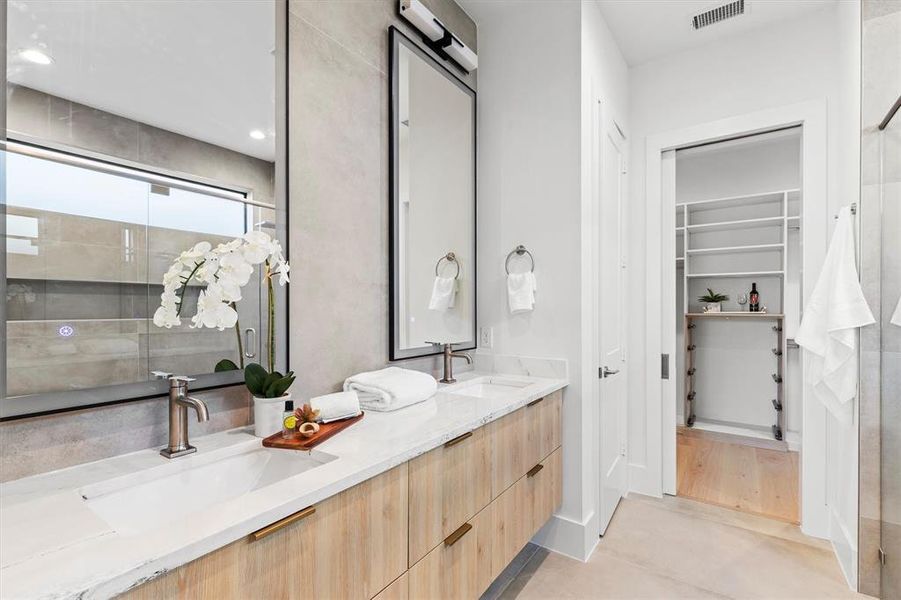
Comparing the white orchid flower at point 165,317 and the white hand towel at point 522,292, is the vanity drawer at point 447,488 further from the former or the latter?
the white hand towel at point 522,292

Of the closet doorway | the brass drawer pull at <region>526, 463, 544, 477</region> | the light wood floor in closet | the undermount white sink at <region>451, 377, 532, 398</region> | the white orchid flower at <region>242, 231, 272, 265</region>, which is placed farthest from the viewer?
the closet doorway

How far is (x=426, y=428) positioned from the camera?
1.35 m

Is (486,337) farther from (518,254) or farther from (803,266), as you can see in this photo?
(803,266)

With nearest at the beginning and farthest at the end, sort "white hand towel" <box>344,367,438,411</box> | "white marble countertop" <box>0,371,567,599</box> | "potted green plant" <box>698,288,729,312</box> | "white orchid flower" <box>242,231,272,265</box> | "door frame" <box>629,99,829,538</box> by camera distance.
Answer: "white marble countertop" <box>0,371,567,599</box>
"white orchid flower" <box>242,231,272,265</box>
"white hand towel" <box>344,367,438,411</box>
"door frame" <box>629,99,829,538</box>
"potted green plant" <box>698,288,729,312</box>

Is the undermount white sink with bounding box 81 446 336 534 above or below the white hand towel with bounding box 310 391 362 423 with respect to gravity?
below

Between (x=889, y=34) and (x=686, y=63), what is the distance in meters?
1.08

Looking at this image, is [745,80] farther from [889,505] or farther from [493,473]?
[493,473]

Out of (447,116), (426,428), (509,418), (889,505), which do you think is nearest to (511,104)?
(447,116)

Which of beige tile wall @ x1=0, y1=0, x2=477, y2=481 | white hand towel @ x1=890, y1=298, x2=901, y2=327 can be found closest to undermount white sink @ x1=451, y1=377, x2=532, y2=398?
beige tile wall @ x1=0, y1=0, x2=477, y2=481

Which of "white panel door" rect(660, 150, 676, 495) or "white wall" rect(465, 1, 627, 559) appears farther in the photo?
"white panel door" rect(660, 150, 676, 495)

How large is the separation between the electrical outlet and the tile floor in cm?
105

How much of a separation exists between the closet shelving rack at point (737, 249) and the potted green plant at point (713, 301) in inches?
3.6

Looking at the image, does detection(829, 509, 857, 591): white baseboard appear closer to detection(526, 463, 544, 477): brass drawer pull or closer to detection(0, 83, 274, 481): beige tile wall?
detection(526, 463, 544, 477): brass drawer pull

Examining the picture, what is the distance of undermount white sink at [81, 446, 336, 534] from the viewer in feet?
3.01
